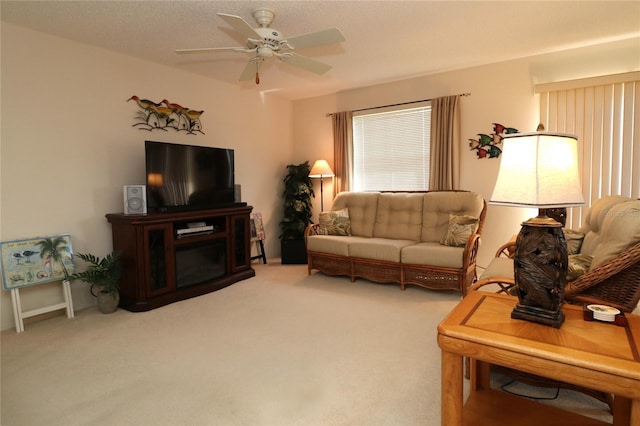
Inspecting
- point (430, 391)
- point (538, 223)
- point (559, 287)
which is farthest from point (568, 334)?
point (430, 391)

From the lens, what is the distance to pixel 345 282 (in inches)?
166

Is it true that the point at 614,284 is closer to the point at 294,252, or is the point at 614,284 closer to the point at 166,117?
the point at 294,252

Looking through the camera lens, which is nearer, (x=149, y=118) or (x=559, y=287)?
(x=559, y=287)

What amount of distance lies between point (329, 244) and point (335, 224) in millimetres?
384

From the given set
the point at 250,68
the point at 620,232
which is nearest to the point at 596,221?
the point at 620,232

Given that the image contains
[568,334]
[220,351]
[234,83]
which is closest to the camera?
[568,334]

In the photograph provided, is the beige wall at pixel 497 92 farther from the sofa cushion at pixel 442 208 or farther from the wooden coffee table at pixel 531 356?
the wooden coffee table at pixel 531 356

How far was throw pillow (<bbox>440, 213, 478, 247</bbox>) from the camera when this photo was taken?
12.1ft

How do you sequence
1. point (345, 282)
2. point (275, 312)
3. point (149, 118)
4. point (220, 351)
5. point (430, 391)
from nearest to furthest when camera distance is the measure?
point (430, 391), point (220, 351), point (275, 312), point (149, 118), point (345, 282)

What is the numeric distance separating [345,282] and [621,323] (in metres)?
2.98

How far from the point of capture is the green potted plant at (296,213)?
5.18m

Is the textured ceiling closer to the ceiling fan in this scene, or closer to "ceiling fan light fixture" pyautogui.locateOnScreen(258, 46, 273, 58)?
the ceiling fan

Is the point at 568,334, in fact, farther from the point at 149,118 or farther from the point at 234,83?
the point at 234,83

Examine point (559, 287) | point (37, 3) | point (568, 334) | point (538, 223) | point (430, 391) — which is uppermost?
Answer: point (37, 3)
